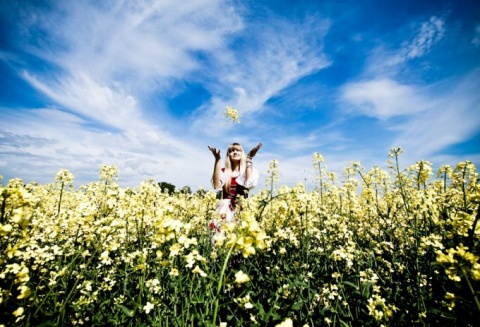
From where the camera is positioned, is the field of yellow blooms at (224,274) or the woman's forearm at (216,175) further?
the woman's forearm at (216,175)

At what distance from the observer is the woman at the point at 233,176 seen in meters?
7.34

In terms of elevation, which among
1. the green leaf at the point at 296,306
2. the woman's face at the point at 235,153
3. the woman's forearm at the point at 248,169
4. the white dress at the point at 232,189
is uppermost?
the woman's face at the point at 235,153

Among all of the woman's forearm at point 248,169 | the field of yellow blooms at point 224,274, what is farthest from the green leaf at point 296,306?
the woman's forearm at point 248,169

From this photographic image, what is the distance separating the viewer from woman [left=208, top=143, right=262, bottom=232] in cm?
734

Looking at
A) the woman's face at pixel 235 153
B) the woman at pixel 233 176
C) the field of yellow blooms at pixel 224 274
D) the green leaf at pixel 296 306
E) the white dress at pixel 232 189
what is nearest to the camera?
the field of yellow blooms at pixel 224 274

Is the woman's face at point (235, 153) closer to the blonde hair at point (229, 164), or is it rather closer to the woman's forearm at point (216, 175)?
the blonde hair at point (229, 164)

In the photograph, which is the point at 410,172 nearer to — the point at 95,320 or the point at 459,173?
the point at 459,173

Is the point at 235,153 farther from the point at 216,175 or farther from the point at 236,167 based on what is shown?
the point at 216,175

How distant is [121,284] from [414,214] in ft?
14.8

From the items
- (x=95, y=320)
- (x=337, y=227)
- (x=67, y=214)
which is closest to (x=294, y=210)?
(x=337, y=227)

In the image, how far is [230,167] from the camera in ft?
26.3

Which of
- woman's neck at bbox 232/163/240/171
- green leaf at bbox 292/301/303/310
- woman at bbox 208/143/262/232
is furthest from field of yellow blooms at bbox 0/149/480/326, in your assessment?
woman's neck at bbox 232/163/240/171

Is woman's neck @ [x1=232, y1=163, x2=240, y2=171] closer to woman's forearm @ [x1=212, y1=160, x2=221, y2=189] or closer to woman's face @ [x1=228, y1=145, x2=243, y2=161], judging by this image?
woman's face @ [x1=228, y1=145, x2=243, y2=161]

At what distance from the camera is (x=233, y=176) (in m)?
7.88
